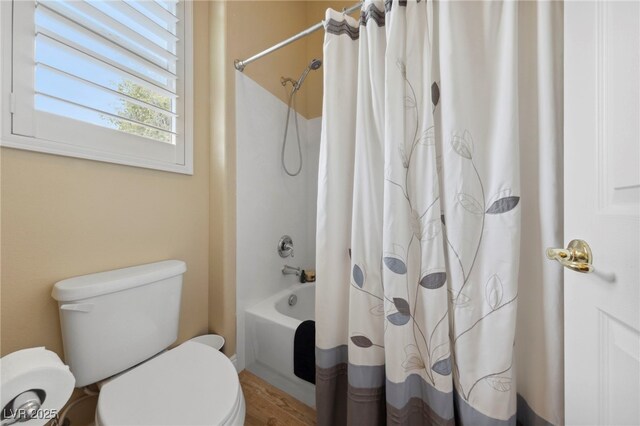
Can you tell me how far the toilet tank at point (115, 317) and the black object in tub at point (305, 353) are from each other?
0.56m

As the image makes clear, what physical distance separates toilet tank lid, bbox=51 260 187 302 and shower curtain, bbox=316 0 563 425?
778mm

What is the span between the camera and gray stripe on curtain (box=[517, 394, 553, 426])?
2.37ft

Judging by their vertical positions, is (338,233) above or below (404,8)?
below

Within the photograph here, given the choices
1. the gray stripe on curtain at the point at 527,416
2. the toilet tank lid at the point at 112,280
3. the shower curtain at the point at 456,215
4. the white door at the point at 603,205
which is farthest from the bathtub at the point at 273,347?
the white door at the point at 603,205

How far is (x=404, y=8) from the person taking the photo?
2.78 ft

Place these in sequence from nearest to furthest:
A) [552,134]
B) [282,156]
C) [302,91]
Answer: [552,134]
[282,156]
[302,91]

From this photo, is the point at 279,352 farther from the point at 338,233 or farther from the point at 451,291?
the point at 451,291

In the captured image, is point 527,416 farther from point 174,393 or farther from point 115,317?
point 115,317

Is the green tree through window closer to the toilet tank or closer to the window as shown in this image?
the window

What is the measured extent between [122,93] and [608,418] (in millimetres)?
1663

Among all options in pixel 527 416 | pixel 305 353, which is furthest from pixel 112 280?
pixel 527 416

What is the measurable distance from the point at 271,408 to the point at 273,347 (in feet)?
0.85

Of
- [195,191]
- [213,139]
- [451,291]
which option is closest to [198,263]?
[195,191]

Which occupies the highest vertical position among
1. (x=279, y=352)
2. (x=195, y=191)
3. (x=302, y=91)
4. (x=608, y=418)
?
(x=302, y=91)
